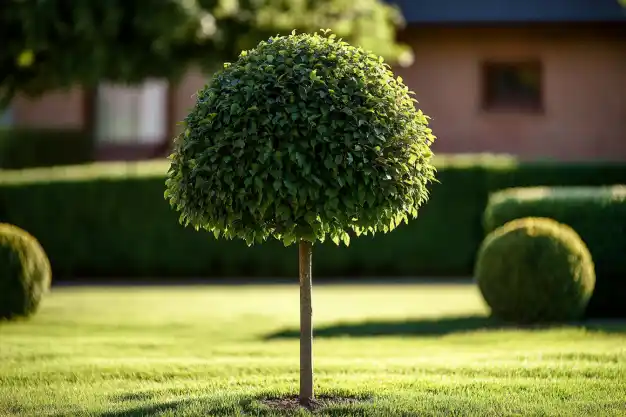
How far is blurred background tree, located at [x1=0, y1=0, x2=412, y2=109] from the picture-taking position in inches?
814

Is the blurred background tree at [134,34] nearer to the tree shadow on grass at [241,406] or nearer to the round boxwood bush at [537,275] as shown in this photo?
the round boxwood bush at [537,275]

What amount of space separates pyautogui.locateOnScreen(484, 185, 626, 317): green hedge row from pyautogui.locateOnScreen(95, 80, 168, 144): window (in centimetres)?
1531

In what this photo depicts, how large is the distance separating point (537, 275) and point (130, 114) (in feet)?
59.6

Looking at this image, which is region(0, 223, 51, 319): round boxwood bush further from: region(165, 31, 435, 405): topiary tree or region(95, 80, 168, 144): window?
region(95, 80, 168, 144): window

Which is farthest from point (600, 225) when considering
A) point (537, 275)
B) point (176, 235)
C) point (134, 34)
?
point (134, 34)

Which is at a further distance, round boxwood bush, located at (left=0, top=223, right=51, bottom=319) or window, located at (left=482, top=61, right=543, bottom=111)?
window, located at (left=482, top=61, right=543, bottom=111)

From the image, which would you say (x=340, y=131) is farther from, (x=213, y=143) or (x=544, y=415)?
(x=544, y=415)

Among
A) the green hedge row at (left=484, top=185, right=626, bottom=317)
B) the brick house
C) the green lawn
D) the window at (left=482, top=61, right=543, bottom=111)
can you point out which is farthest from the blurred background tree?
the green hedge row at (left=484, top=185, right=626, bottom=317)

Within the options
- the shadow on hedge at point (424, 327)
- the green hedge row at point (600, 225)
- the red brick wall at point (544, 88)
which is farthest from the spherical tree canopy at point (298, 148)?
the red brick wall at point (544, 88)

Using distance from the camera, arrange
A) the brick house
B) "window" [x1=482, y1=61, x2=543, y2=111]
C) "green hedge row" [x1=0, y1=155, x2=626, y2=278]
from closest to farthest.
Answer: "green hedge row" [x1=0, y1=155, x2=626, y2=278]
the brick house
"window" [x1=482, y1=61, x2=543, y2=111]

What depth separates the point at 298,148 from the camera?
788 cm

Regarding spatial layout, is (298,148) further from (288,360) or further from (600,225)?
(600,225)

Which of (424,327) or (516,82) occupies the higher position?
(516,82)

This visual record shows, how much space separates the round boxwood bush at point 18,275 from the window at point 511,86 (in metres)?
15.4
